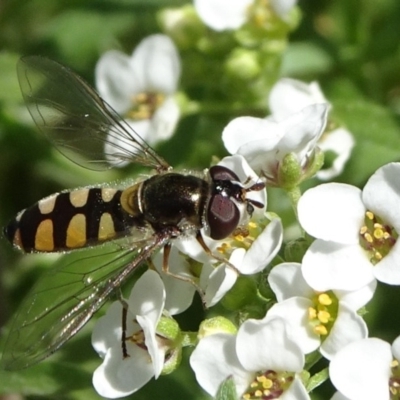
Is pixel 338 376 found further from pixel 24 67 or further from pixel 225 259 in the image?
pixel 24 67

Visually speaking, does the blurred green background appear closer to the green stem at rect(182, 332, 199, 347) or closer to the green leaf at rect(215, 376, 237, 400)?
the green stem at rect(182, 332, 199, 347)

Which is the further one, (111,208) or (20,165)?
(20,165)

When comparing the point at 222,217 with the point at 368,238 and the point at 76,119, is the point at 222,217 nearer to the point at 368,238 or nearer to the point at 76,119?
the point at 368,238

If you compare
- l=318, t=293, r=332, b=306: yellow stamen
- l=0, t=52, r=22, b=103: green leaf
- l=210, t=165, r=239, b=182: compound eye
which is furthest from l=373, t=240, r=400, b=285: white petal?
l=0, t=52, r=22, b=103: green leaf

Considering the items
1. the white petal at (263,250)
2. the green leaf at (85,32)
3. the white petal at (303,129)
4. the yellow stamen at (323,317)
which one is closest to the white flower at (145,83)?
the green leaf at (85,32)

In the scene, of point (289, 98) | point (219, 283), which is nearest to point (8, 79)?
point (289, 98)

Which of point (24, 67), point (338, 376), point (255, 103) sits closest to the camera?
point (338, 376)

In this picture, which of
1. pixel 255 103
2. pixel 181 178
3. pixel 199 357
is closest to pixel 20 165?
pixel 255 103

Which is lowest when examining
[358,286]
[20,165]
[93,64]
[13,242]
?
[20,165]
